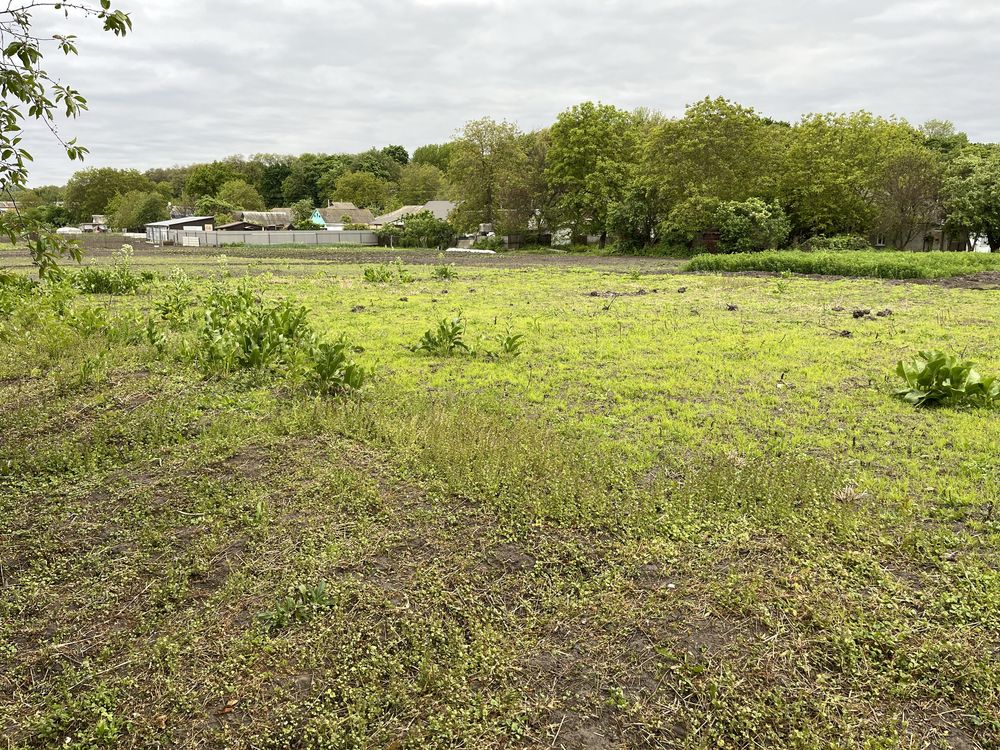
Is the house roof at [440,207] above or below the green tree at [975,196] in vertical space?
above

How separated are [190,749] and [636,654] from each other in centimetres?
197

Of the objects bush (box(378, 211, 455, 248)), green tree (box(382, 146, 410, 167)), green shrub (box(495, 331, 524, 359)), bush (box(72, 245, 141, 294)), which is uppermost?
green tree (box(382, 146, 410, 167))

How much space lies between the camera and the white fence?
63500mm

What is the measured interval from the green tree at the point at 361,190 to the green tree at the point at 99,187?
109ft

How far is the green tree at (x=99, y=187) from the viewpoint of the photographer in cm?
9888

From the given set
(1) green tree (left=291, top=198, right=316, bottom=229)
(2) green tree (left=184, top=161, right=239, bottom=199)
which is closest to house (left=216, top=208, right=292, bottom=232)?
(1) green tree (left=291, top=198, right=316, bottom=229)

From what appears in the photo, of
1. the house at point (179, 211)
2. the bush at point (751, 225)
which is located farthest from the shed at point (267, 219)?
the bush at point (751, 225)

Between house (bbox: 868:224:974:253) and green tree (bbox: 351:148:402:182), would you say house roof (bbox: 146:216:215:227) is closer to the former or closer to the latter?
green tree (bbox: 351:148:402:182)

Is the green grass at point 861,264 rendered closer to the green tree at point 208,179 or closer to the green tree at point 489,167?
the green tree at point 489,167

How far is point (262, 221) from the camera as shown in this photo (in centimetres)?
8238

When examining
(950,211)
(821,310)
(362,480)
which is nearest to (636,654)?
(362,480)

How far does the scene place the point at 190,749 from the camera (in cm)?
255

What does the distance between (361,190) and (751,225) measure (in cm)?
7427

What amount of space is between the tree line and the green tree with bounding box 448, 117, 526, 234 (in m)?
0.08
